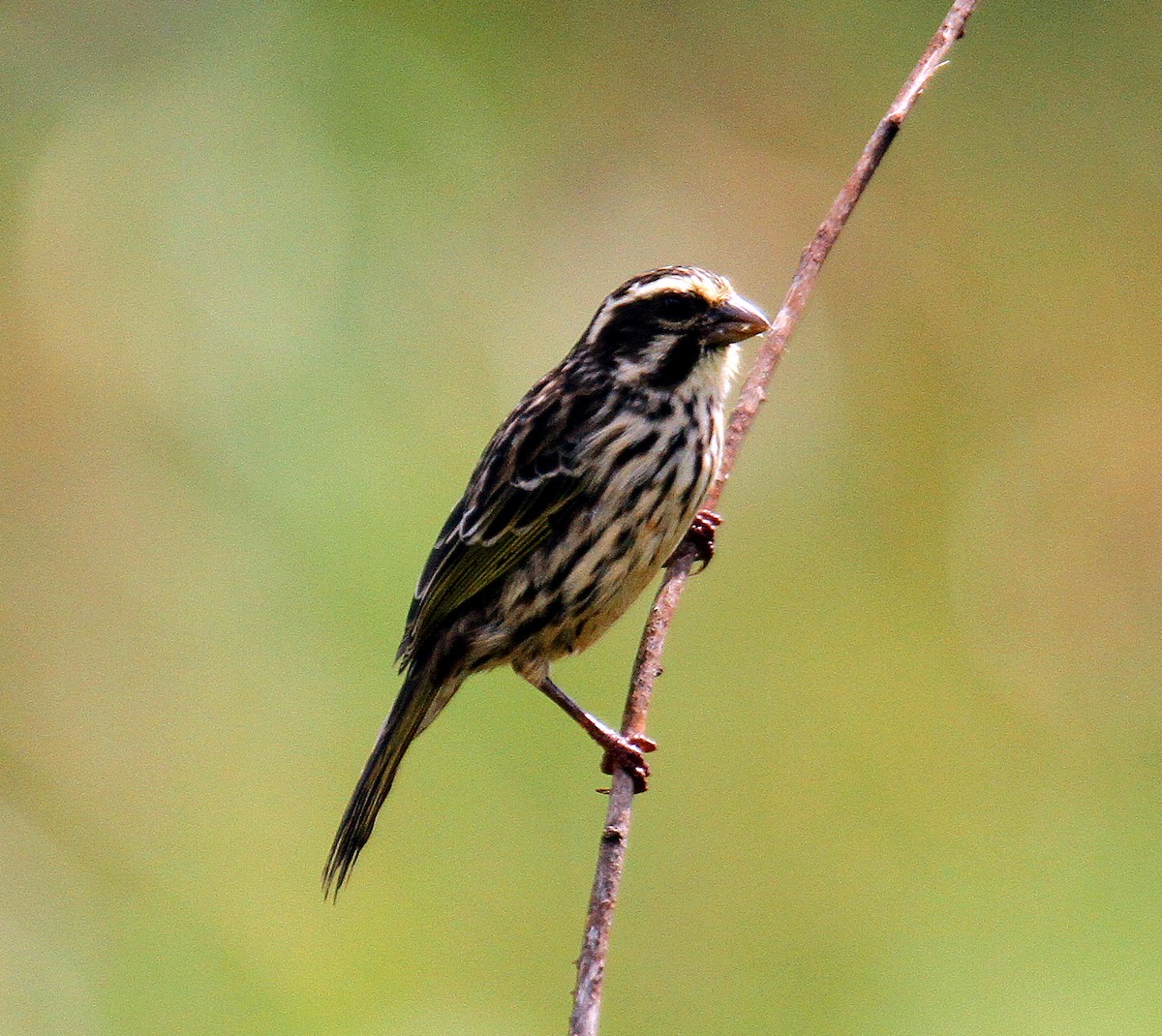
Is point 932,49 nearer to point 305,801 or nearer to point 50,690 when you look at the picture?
point 305,801

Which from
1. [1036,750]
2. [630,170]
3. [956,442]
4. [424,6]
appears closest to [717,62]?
[630,170]

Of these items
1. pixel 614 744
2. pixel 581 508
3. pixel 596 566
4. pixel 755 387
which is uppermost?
pixel 755 387

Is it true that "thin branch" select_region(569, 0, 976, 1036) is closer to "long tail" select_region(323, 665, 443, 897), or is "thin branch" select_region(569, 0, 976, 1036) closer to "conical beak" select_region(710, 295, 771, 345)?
"conical beak" select_region(710, 295, 771, 345)

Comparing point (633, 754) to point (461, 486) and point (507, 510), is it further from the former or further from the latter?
point (461, 486)

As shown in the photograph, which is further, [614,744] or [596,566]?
[596,566]

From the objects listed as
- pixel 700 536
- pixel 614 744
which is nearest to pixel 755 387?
pixel 700 536

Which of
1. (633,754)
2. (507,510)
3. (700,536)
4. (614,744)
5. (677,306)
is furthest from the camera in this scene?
(700,536)
